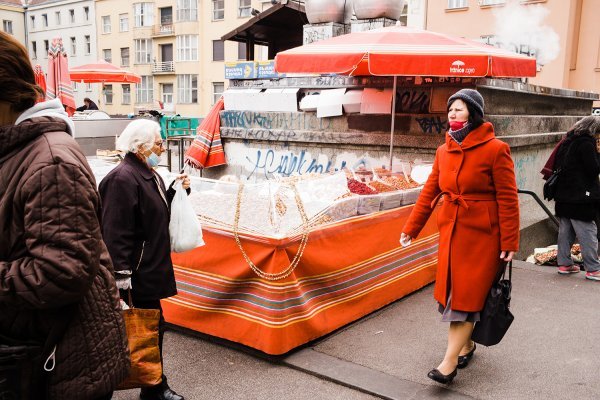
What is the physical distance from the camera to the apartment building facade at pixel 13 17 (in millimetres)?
62062

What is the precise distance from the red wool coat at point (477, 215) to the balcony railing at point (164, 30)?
47.8 metres

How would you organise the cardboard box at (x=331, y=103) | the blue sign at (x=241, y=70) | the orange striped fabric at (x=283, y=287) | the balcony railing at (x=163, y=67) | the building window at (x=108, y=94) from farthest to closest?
1. the building window at (x=108, y=94)
2. the balcony railing at (x=163, y=67)
3. the blue sign at (x=241, y=70)
4. the cardboard box at (x=331, y=103)
5. the orange striped fabric at (x=283, y=287)

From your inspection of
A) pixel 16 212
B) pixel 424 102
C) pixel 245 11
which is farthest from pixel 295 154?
pixel 245 11

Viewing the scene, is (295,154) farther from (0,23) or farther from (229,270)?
(0,23)

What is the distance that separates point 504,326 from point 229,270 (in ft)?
6.72

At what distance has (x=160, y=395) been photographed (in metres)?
3.54

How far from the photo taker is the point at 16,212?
74.5 inches

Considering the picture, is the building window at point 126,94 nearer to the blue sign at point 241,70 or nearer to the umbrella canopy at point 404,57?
the blue sign at point 241,70

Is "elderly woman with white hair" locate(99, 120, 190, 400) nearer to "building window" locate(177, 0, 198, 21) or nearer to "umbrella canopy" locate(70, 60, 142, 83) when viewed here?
"umbrella canopy" locate(70, 60, 142, 83)

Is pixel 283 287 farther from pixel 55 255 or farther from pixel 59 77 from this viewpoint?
pixel 59 77

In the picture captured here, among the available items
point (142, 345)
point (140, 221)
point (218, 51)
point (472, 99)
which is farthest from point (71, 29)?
point (142, 345)

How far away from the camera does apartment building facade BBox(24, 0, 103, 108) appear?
181ft

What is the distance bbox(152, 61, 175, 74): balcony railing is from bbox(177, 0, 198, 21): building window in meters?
3.86

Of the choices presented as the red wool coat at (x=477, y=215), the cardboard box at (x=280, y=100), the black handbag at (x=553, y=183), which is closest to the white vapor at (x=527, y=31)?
the cardboard box at (x=280, y=100)
